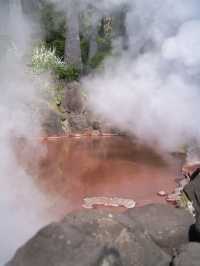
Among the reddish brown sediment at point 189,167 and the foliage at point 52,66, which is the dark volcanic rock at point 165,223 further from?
the foliage at point 52,66

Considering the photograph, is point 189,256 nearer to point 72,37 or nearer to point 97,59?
point 97,59

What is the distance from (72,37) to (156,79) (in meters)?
5.10

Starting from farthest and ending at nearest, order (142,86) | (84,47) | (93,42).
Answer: (84,47), (93,42), (142,86)

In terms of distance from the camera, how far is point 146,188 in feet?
25.6

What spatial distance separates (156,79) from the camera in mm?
11586

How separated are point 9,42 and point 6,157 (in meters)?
7.22

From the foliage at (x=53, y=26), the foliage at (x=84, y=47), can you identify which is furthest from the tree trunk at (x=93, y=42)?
the foliage at (x=53, y=26)

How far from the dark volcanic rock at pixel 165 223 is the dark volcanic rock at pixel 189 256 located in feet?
1.41

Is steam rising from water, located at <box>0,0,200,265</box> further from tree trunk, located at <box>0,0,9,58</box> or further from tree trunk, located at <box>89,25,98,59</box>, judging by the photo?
tree trunk, located at <box>89,25,98,59</box>

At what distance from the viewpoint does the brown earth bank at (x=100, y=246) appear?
410 centimetres

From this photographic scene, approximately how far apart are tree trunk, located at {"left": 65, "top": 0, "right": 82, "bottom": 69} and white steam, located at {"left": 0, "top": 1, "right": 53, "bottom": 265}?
138 centimetres

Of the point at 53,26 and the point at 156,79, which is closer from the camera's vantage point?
the point at 156,79

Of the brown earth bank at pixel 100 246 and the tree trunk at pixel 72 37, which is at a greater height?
the tree trunk at pixel 72 37

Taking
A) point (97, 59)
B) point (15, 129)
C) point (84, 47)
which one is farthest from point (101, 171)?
point (84, 47)
